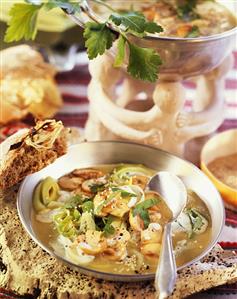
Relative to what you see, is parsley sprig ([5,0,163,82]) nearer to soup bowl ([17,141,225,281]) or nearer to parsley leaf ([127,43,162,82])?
parsley leaf ([127,43,162,82])

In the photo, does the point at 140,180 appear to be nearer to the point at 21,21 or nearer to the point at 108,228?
the point at 108,228

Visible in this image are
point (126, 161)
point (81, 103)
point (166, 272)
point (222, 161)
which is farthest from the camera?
point (81, 103)

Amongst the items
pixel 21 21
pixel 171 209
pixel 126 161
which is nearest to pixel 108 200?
pixel 171 209

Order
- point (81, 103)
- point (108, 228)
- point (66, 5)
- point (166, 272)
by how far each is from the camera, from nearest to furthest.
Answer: point (166, 272)
point (108, 228)
point (66, 5)
point (81, 103)

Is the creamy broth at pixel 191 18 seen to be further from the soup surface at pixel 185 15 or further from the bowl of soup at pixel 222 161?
the bowl of soup at pixel 222 161

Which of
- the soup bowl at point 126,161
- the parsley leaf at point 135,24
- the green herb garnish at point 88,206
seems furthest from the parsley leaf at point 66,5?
the green herb garnish at point 88,206

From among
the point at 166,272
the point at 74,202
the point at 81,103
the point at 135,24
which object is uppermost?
the point at 135,24

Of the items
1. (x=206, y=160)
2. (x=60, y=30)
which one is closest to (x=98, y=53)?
(x=206, y=160)
